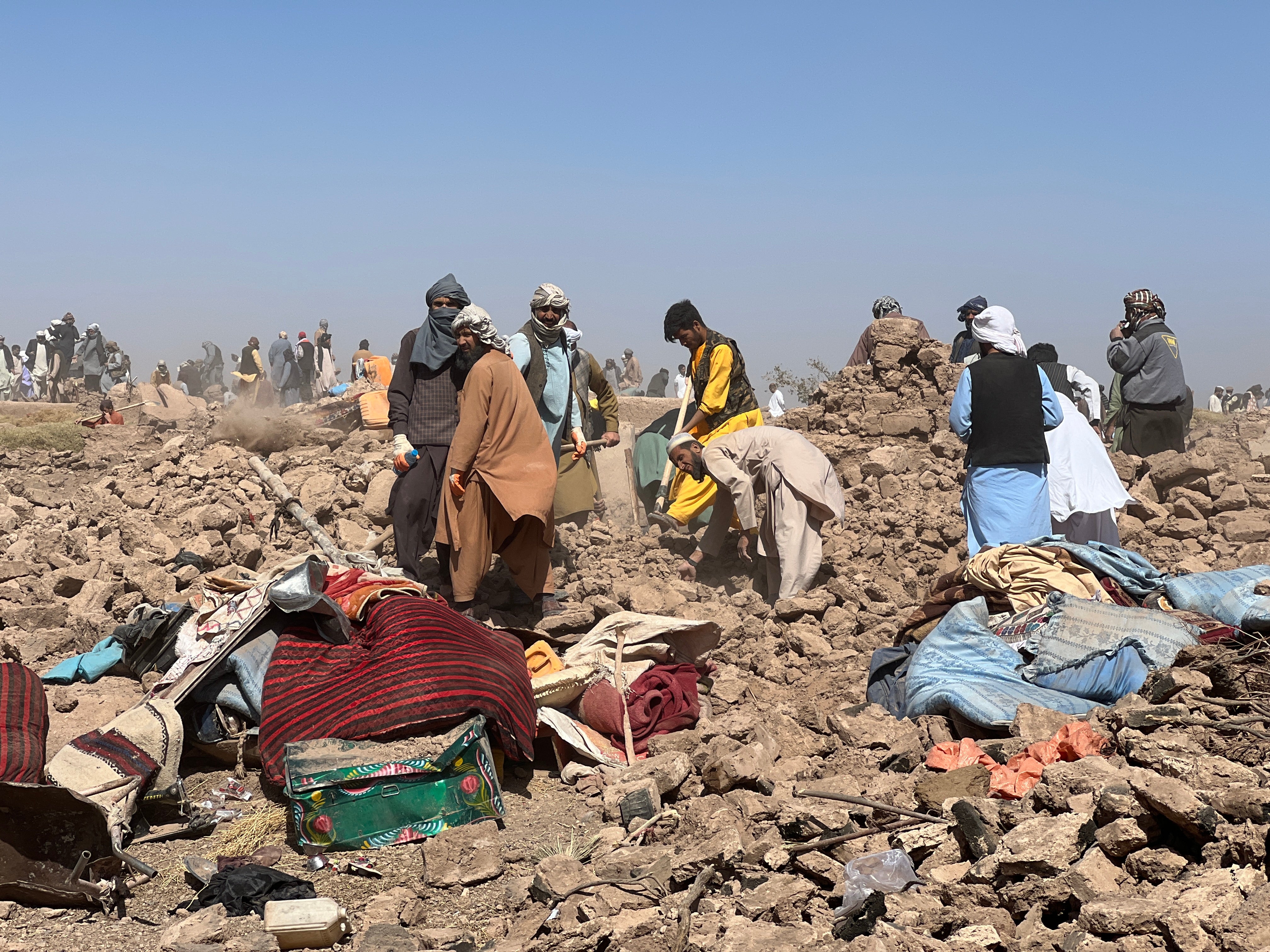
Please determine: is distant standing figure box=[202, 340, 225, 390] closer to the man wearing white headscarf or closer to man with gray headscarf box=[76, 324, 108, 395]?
man with gray headscarf box=[76, 324, 108, 395]

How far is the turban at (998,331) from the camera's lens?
19.1 ft

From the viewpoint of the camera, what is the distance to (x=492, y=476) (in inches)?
238

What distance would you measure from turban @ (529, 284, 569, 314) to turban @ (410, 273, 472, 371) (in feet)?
1.66

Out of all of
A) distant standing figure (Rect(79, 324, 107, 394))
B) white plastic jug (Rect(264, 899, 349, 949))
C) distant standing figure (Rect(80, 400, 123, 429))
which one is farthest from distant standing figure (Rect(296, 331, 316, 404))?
white plastic jug (Rect(264, 899, 349, 949))

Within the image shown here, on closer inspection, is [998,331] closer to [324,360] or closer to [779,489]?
[779,489]

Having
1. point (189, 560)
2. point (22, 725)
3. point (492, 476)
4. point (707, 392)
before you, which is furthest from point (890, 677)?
point (189, 560)

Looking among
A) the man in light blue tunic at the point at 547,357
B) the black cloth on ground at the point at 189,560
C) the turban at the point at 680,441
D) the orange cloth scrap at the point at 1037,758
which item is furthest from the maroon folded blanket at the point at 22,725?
the turban at the point at 680,441

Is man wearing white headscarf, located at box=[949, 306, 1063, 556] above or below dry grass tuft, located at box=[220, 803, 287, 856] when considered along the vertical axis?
above

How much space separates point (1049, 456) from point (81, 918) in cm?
519

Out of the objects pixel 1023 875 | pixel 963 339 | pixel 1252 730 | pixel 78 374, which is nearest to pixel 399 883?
pixel 1023 875

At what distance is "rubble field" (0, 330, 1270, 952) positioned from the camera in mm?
2807

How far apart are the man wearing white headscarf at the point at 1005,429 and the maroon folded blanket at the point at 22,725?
4.48 m

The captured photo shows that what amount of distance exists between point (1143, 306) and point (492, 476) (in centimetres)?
569

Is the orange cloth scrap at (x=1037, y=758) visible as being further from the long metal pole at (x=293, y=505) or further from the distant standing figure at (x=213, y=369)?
the distant standing figure at (x=213, y=369)
